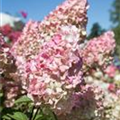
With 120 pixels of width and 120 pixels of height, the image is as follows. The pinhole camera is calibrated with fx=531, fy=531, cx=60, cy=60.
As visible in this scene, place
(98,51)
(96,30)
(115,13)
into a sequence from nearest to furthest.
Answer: (98,51), (96,30), (115,13)

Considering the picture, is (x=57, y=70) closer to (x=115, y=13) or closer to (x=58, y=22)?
(x=58, y=22)

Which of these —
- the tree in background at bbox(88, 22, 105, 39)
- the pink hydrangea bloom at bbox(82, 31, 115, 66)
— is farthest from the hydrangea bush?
the tree in background at bbox(88, 22, 105, 39)

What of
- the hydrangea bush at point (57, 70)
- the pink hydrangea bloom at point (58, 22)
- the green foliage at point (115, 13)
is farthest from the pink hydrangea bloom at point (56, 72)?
the green foliage at point (115, 13)

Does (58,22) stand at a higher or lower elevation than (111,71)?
lower

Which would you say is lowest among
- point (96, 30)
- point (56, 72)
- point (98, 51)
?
point (56, 72)

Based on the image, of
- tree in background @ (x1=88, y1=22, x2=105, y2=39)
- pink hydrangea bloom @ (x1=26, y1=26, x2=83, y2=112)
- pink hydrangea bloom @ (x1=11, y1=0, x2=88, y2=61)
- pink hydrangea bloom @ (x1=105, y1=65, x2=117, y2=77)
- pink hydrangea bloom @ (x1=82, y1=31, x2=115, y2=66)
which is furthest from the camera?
tree in background @ (x1=88, y1=22, x2=105, y2=39)

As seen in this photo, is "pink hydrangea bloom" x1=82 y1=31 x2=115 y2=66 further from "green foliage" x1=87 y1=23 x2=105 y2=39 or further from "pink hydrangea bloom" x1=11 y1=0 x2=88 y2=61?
"green foliage" x1=87 y1=23 x2=105 y2=39

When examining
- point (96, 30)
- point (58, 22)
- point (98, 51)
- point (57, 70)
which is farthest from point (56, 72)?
point (96, 30)
